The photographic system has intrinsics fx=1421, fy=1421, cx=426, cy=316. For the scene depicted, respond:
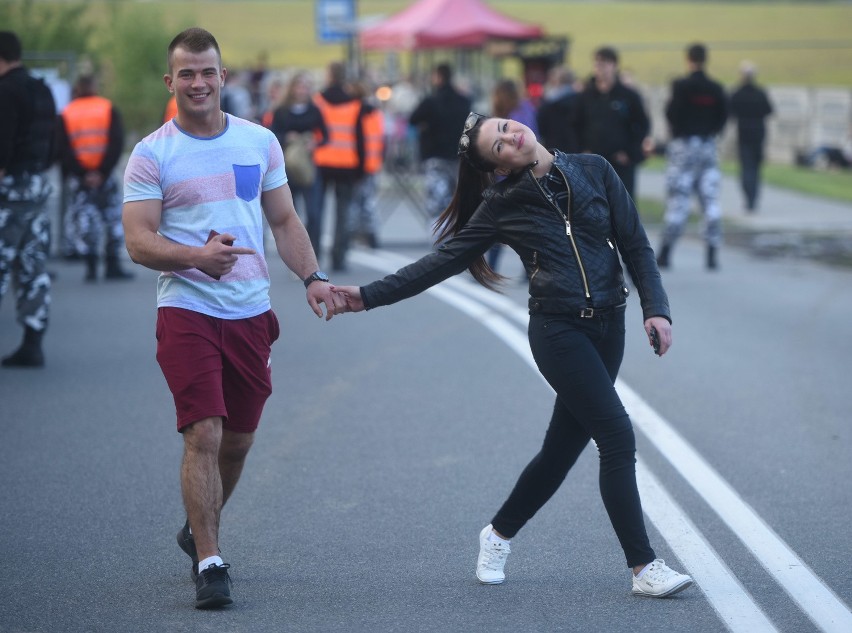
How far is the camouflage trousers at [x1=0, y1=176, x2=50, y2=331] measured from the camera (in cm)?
923

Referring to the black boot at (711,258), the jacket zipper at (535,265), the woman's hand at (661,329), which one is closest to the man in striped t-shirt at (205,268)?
the jacket zipper at (535,265)

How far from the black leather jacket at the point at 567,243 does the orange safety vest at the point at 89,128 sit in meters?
8.75

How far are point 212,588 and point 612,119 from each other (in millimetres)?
9094

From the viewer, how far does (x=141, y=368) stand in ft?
31.8

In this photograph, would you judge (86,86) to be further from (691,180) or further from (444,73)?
(691,180)

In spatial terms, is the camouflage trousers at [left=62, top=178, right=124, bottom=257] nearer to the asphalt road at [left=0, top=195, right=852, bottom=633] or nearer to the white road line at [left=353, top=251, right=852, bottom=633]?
the asphalt road at [left=0, top=195, right=852, bottom=633]

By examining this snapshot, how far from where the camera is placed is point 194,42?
5.05 m

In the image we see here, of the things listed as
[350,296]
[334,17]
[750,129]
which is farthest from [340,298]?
[334,17]

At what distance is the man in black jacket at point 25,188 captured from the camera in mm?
8984

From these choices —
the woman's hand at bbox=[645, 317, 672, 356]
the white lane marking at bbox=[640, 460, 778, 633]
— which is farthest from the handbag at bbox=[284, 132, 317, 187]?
the woman's hand at bbox=[645, 317, 672, 356]

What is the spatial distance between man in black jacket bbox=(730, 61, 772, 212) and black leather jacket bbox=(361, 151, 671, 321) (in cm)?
1628

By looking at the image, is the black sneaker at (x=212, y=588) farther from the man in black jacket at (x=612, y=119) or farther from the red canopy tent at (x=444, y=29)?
the red canopy tent at (x=444, y=29)

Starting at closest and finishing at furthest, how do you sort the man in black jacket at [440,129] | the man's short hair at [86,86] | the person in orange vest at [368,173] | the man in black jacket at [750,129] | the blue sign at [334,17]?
the man's short hair at [86,86]
the person in orange vest at [368,173]
the man in black jacket at [440,129]
the man in black jacket at [750,129]
the blue sign at [334,17]

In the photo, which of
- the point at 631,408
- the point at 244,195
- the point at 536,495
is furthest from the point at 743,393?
the point at 244,195
